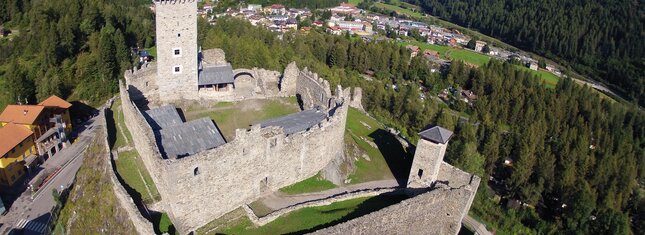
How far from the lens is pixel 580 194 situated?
151 ft

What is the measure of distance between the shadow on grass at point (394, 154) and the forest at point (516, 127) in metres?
6.93

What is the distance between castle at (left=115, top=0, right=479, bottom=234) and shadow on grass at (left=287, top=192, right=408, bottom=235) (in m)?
1.38

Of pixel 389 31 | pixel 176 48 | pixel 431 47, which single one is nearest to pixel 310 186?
pixel 176 48

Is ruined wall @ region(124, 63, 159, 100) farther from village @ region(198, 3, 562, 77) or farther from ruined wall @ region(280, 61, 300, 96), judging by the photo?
village @ region(198, 3, 562, 77)

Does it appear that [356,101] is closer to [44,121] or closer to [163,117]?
[163,117]

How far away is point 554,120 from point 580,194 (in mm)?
22947

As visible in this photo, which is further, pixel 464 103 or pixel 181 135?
pixel 464 103

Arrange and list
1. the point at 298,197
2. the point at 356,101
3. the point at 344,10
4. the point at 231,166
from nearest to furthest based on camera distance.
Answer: the point at 231,166
the point at 298,197
the point at 356,101
the point at 344,10

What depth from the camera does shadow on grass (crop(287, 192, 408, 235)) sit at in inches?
1110

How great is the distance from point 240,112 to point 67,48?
44.3 meters

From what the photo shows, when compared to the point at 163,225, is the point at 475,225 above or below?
below

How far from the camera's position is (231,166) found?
2791cm

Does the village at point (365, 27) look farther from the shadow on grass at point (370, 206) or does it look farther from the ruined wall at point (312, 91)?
the shadow on grass at point (370, 206)

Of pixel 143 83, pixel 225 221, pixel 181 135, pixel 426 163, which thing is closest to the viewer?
pixel 225 221
